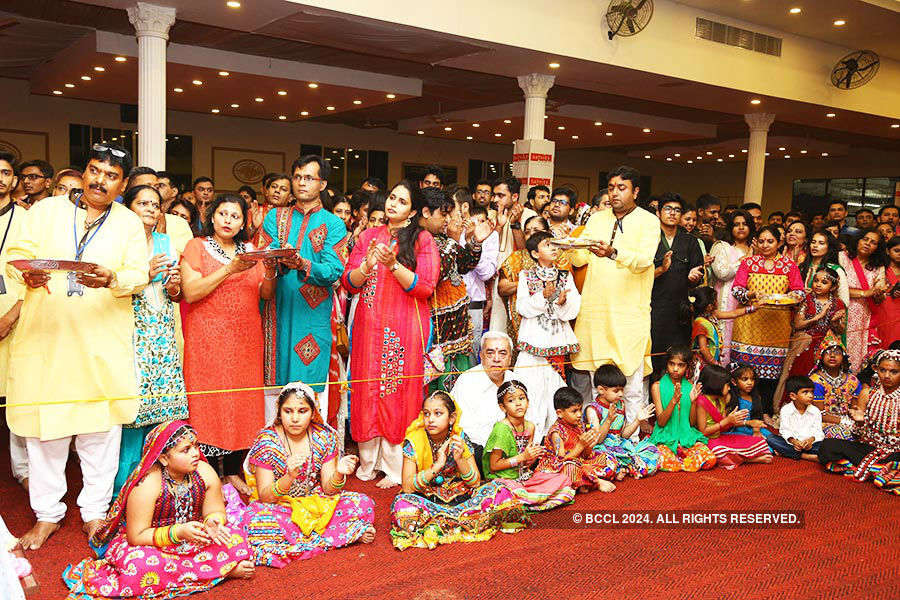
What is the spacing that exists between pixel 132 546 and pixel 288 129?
13.9 meters

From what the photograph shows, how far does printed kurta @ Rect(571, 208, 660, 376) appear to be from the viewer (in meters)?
4.23

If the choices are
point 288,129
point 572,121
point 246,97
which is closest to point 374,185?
point 246,97

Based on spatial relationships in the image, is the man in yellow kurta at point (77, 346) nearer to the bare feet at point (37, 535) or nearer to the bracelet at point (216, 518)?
the bare feet at point (37, 535)

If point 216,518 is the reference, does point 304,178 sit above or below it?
above

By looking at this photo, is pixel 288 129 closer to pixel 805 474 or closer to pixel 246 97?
pixel 246 97

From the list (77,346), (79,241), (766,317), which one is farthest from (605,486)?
(79,241)

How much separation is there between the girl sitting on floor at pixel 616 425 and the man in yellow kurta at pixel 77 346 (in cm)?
233

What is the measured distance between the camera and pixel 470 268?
14.4 ft

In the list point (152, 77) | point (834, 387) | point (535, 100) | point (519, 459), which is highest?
point (535, 100)

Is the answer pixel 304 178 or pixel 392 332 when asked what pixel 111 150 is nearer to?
pixel 304 178

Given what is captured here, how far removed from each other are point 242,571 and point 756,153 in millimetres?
10811

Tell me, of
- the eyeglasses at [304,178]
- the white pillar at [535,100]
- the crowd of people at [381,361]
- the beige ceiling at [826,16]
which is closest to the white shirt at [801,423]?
the crowd of people at [381,361]

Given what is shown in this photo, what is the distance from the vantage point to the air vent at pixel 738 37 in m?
8.94

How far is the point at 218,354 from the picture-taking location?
3.43 m
